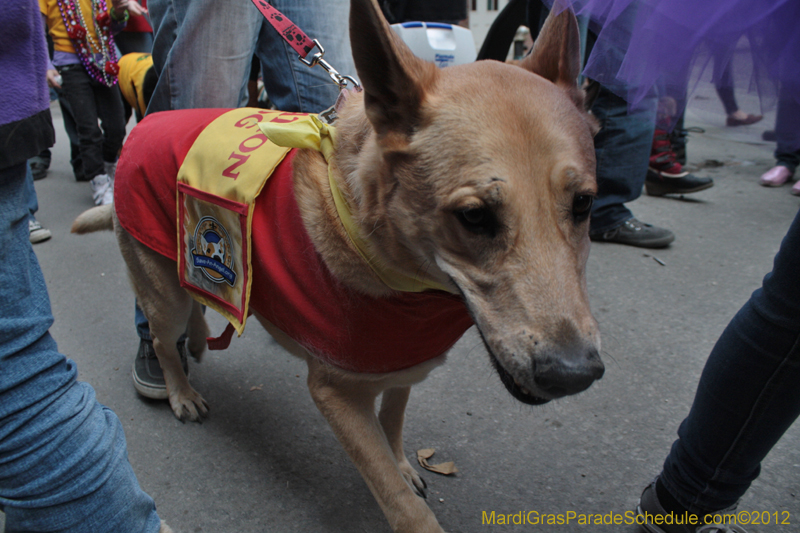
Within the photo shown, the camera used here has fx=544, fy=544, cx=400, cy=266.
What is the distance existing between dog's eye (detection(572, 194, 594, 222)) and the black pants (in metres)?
5.18

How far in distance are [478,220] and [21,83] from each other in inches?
42.4

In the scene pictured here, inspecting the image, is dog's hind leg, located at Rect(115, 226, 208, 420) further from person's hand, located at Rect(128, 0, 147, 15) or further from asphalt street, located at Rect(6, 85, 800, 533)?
person's hand, located at Rect(128, 0, 147, 15)

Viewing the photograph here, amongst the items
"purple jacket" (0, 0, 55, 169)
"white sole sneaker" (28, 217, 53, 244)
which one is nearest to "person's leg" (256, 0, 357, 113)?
"purple jacket" (0, 0, 55, 169)

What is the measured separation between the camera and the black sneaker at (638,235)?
154 inches

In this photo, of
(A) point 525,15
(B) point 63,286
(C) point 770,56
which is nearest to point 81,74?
(B) point 63,286

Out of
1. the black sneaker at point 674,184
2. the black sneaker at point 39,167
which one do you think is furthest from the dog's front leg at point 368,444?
the black sneaker at point 39,167

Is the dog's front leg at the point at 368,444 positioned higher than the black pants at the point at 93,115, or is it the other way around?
the dog's front leg at the point at 368,444

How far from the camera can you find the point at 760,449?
1.46 meters

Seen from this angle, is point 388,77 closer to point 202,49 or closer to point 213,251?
point 213,251

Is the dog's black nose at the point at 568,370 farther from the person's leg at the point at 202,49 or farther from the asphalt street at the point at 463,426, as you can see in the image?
the person's leg at the point at 202,49

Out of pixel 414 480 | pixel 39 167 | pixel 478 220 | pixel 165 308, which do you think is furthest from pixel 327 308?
pixel 39 167

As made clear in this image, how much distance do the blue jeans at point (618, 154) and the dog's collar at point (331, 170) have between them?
8.75ft

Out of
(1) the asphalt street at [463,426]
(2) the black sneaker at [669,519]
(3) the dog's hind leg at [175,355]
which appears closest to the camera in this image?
(2) the black sneaker at [669,519]

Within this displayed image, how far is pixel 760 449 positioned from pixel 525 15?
8.98 feet
